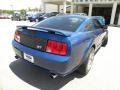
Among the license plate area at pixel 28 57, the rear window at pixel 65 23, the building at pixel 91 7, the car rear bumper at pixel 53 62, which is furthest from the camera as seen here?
the building at pixel 91 7

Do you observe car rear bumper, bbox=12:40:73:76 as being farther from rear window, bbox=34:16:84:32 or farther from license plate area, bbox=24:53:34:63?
rear window, bbox=34:16:84:32

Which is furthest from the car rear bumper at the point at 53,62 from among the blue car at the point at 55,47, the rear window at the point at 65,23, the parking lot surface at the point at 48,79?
the rear window at the point at 65,23

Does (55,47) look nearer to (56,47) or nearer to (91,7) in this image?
(56,47)

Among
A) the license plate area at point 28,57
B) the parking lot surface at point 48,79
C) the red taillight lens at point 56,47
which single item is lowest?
the parking lot surface at point 48,79

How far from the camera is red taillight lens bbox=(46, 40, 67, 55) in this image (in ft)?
9.00

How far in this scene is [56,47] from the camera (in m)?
2.77

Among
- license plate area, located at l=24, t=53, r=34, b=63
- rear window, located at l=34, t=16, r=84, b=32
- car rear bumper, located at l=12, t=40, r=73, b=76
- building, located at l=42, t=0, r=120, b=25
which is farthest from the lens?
building, located at l=42, t=0, r=120, b=25

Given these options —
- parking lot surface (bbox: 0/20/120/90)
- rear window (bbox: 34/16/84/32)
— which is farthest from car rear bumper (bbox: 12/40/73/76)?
rear window (bbox: 34/16/84/32)

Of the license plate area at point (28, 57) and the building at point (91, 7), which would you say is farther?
the building at point (91, 7)

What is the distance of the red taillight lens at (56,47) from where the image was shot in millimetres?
2744

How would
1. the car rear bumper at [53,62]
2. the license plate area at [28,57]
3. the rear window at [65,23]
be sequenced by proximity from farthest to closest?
the rear window at [65,23] < the license plate area at [28,57] < the car rear bumper at [53,62]

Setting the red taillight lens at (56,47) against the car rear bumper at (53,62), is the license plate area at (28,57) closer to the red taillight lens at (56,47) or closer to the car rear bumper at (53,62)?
the car rear bumper at (53,62)

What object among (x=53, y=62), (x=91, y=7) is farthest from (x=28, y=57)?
(x=91, y=7)

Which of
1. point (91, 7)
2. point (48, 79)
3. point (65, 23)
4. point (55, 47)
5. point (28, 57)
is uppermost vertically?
point (91, 7)
